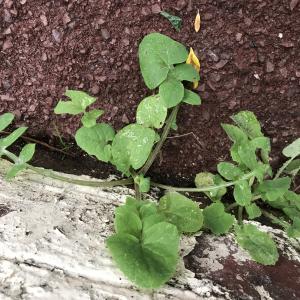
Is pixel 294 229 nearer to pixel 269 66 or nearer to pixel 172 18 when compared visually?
pixel 269 66

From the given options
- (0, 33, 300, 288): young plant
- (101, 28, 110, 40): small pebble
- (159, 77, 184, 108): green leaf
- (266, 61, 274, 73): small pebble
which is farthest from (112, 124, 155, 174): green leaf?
(266, 61, 274, 73): small pebble

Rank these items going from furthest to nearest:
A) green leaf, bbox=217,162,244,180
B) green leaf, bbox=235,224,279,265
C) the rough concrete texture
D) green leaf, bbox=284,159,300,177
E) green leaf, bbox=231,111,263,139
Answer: green leaf, bbox=284,159,300,177, green leaf, bbox=231,111,263,139, green leaf, bbox=217,162,244,180, green leaf, bbox=235,224,279,265, the rough concrete texture

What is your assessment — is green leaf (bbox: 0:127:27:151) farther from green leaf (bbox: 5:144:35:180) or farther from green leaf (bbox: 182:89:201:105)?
green leaf (bbox: 182:89:201:105)

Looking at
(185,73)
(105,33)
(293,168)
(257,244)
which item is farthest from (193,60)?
(257,244)

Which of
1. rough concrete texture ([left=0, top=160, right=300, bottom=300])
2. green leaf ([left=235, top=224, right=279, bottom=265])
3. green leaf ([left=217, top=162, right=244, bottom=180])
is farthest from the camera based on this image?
green leaf ([left=217, top=162, right=244, bottom=180])

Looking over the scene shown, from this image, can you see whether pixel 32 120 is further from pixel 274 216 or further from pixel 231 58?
pixel 274 216

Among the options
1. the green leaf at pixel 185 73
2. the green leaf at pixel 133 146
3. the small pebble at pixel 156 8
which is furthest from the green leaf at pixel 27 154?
the small pebble at pixel 156 8
